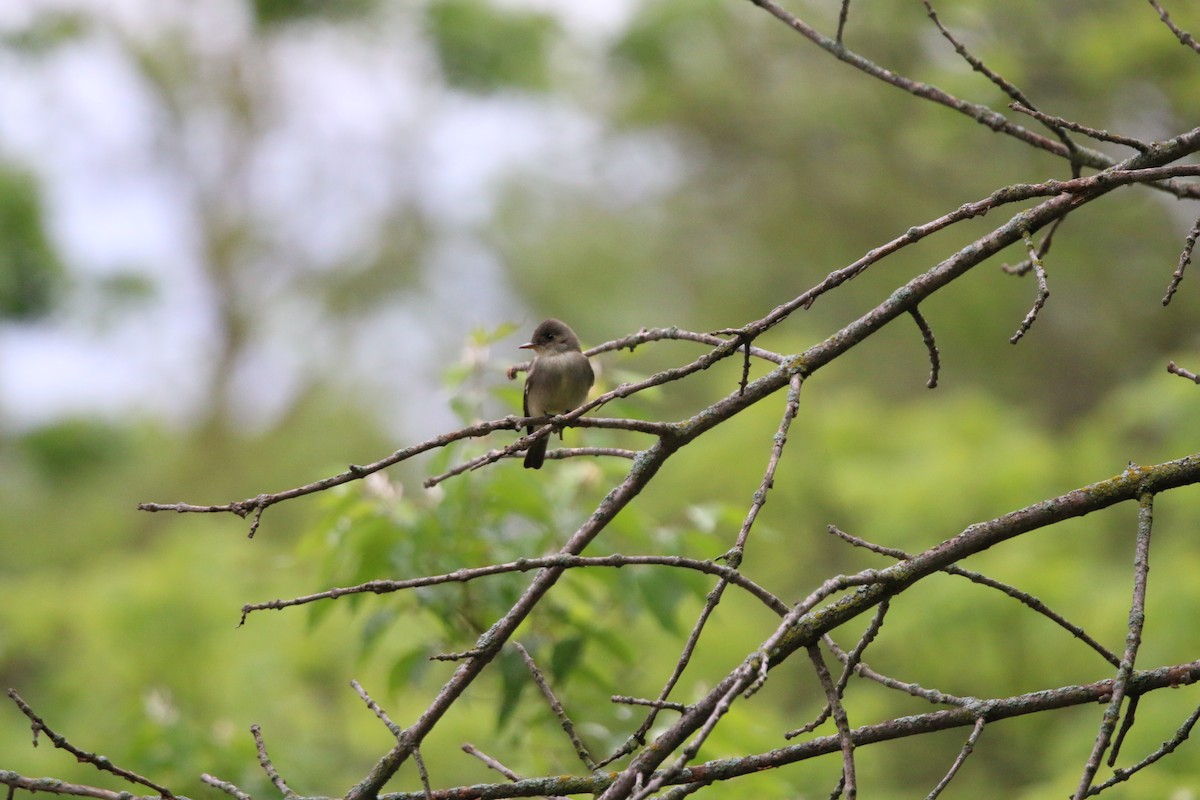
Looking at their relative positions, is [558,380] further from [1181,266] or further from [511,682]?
[1181,266]

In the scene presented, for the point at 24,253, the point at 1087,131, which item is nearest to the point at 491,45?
the point at 24,253

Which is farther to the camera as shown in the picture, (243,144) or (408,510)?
(243,144)

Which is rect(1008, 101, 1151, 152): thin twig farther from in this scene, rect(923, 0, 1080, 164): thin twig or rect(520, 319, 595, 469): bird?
rect(520, 319, 595, 469): bird

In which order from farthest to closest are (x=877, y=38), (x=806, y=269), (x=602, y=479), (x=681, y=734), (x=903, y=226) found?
(x=806, y=269)
(x=903, y=226)
(x=877, y=38)
(x=602, y=479)
(x=681, y=734)

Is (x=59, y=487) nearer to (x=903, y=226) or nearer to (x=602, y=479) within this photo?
Answer: (x=602, y=479)

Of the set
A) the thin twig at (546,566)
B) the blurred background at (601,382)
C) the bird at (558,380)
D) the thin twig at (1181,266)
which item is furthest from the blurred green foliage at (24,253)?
the thin twig at (1181,266)

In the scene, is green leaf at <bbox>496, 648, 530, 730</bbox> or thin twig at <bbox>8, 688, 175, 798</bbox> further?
green leaf at <bbox>496, 648, 530, 730</bbox>

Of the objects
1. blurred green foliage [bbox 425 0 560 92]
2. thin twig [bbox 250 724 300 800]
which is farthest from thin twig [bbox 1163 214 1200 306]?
blurred green foliage [bbox 425 0 560 92]

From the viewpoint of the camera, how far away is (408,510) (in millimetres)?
3592

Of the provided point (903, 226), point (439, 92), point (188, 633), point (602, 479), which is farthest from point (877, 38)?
point (602, 479)

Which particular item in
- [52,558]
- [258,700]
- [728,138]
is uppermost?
[728,138]

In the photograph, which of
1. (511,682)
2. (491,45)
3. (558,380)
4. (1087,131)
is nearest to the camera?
(1087,131)

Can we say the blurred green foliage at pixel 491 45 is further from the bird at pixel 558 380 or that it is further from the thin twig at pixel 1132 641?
the thin twig at pixel 1132 641

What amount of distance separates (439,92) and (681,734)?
14.3 m
